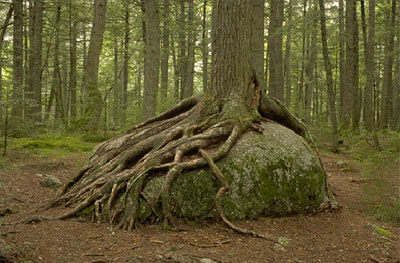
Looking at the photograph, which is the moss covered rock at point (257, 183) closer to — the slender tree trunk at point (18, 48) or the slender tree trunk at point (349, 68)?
the slender tree trunk at point (18, 48)

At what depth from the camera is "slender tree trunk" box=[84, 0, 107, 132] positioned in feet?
39.4

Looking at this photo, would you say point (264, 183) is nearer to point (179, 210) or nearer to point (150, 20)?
point (179, 210)

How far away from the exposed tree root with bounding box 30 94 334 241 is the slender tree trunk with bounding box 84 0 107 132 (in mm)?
6052

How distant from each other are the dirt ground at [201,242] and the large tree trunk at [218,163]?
213 mm

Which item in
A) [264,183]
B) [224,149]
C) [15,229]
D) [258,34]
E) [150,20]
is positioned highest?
[150,20]

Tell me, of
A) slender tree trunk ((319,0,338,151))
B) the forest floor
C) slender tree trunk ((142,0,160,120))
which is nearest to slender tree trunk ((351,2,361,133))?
slender tree trunk ((319,0,338,151))

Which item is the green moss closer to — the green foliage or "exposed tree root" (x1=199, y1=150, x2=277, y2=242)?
"exposed tree root" (x1=199, y1=150, x2=277, y2=242)

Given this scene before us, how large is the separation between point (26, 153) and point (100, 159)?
4.51 meters

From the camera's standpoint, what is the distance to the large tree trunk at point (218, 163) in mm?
4320

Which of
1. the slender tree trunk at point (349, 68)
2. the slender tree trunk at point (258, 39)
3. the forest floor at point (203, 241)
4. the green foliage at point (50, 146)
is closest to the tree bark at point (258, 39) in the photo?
the slender tree trunk at point (258, 39)

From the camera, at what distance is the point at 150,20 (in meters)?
10.5

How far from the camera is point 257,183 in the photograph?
459 centimetres

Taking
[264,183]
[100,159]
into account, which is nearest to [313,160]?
[264,183]

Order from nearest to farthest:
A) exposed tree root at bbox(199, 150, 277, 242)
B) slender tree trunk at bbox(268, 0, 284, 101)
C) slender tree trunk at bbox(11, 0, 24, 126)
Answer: exposed tree root at bbox(199, 150, 277, 242), slender tree trunk at bbox(11, 0, 24, 126), slender tree trunk at bbox(268, 0, 284, 101)
